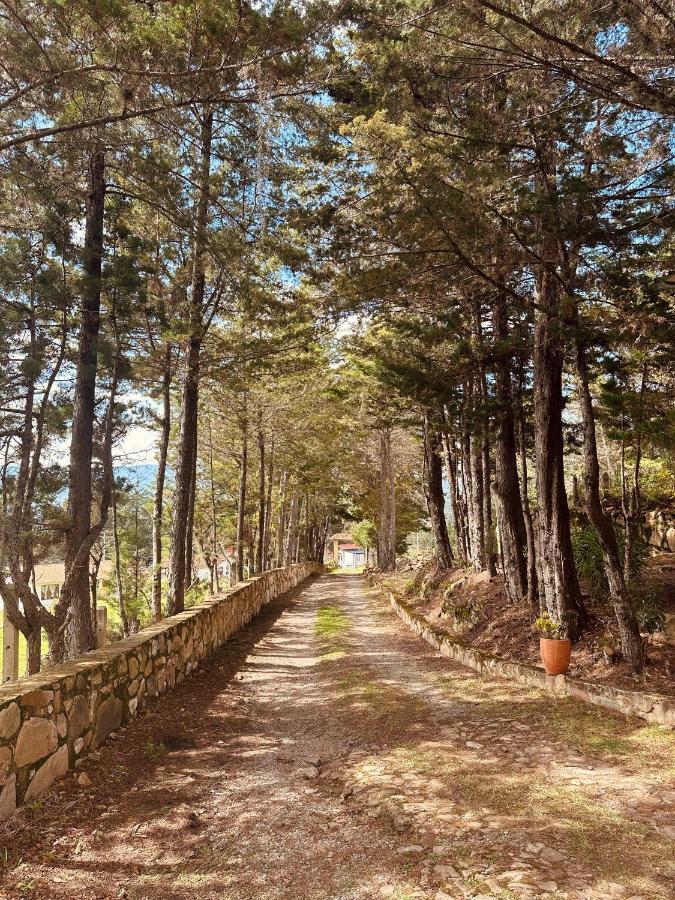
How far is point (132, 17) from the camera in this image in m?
4.85

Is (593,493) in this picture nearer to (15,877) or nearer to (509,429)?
(509,429)

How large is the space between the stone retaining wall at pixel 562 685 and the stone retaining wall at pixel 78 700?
388 centimetres

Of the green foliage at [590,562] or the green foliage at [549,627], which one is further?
the green foliage at [590,562]

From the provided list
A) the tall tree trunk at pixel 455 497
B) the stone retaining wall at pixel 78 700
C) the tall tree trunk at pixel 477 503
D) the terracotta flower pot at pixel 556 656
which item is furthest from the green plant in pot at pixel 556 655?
the tall tree trunk at pixel 455 497

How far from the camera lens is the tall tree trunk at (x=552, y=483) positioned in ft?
23.9

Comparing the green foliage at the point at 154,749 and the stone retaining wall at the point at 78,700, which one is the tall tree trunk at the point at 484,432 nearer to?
the stone retaining wall at the point at 78,700

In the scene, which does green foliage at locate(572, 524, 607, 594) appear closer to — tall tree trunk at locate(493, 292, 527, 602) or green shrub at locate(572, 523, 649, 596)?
green shrub at locate(572, 523, 649, 596)

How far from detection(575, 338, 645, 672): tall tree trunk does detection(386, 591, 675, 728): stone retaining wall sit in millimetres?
576

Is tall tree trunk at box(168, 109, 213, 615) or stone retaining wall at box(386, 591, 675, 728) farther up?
tall tree trunk at box(168, 109, 213, 615)

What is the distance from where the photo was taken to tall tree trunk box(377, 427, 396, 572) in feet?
71.3

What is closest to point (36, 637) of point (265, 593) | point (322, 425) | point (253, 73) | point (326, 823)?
point (326, 823)

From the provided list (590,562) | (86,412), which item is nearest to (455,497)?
(590,562)

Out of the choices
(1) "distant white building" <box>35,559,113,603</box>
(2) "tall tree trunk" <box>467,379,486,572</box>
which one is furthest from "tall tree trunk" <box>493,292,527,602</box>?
(1) "distant white building" <box>35,559,113,603</box>

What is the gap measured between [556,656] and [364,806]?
342cm
